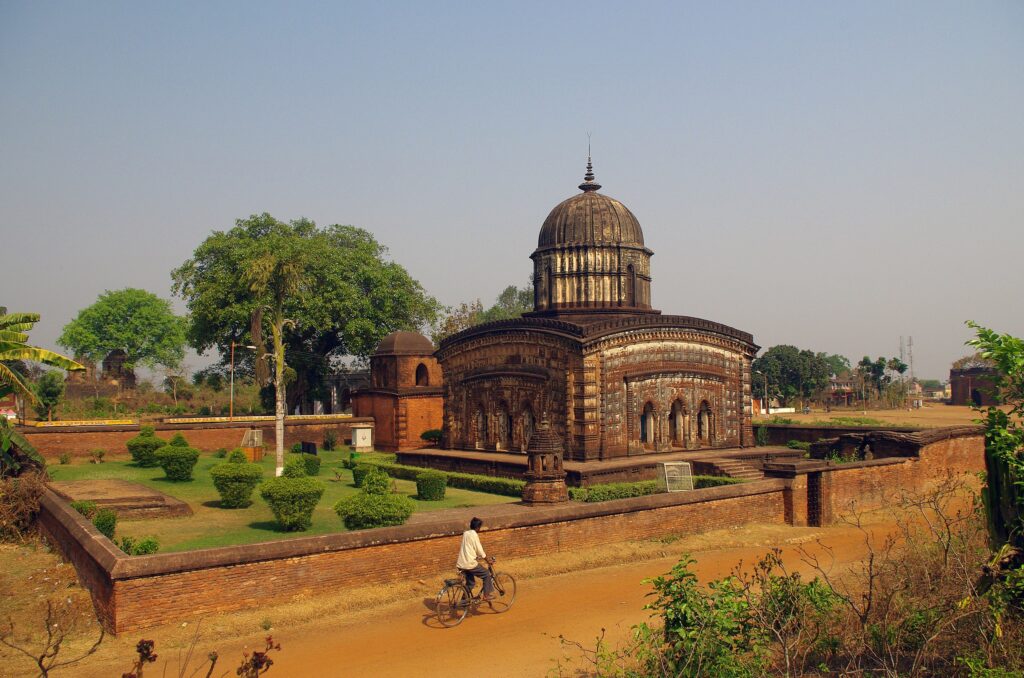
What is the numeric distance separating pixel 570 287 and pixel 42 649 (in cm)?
2201

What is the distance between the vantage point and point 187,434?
3366 centimetres

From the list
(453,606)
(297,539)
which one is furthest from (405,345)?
(453,606)

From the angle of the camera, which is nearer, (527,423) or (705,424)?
(527,423)

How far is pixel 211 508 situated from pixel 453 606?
34.8ft

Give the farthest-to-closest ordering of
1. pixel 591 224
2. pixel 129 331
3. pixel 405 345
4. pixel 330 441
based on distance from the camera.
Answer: pixel 129 331
pixel 405 345
pixel 330 441
pixel 591 224

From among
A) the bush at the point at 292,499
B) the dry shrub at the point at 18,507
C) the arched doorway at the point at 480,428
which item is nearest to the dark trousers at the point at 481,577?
the bush at the point at 292,499

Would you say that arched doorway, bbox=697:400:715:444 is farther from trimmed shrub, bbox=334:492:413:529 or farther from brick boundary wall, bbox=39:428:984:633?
trimmed shrub, bbox=334:492:413:529

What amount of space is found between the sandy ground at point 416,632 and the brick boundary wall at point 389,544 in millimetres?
269

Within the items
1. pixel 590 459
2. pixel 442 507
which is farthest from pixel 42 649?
pixel 590 459

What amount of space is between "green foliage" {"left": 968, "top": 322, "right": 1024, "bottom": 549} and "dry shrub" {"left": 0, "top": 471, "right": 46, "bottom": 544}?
1865 cm

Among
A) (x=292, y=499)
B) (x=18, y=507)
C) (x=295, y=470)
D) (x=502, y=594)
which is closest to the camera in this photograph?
(x=502, y=594)

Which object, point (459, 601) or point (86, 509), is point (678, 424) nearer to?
point (459, 601)

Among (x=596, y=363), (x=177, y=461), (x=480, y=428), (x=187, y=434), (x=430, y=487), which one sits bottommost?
(x=430, y=487)

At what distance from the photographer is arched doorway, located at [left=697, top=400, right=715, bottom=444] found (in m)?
28.8
